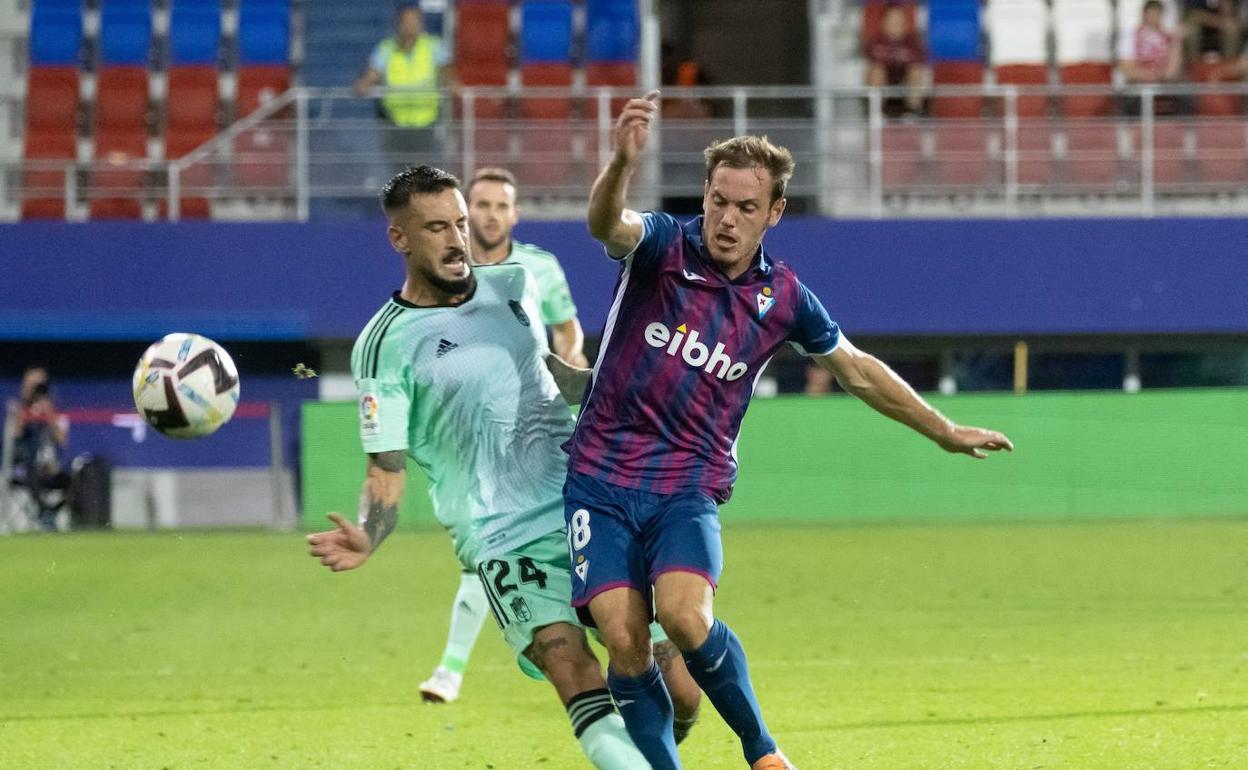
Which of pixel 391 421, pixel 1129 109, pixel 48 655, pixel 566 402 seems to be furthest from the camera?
A: pixel 1129 109

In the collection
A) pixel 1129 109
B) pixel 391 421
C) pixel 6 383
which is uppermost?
pixel 1129 109

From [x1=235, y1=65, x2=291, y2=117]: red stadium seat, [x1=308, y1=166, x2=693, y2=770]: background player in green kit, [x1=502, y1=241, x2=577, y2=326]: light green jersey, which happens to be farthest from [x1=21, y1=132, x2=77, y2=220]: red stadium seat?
[x1=308, y1=166, x2=693, y2=770]: background player in green kit

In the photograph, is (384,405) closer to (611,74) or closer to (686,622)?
(686,622)

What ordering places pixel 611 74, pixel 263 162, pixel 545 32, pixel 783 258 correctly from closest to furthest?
pixel 263 162 → pixel 783 258 → pixel 611 74 → pixel 545 32

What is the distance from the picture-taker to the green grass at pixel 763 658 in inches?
282

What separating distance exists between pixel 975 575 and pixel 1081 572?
858mm

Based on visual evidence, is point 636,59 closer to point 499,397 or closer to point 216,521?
point 216,521

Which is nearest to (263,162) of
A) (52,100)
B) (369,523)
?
(52,100)

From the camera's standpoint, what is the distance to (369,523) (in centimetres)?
549

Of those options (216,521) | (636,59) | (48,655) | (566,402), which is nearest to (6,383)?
(216,521)

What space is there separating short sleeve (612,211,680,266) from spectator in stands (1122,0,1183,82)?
51.0 feet

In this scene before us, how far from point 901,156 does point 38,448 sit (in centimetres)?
963

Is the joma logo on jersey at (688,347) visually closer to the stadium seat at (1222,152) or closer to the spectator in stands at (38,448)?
the stadium seat at (1222,152)

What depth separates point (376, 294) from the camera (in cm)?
1947
